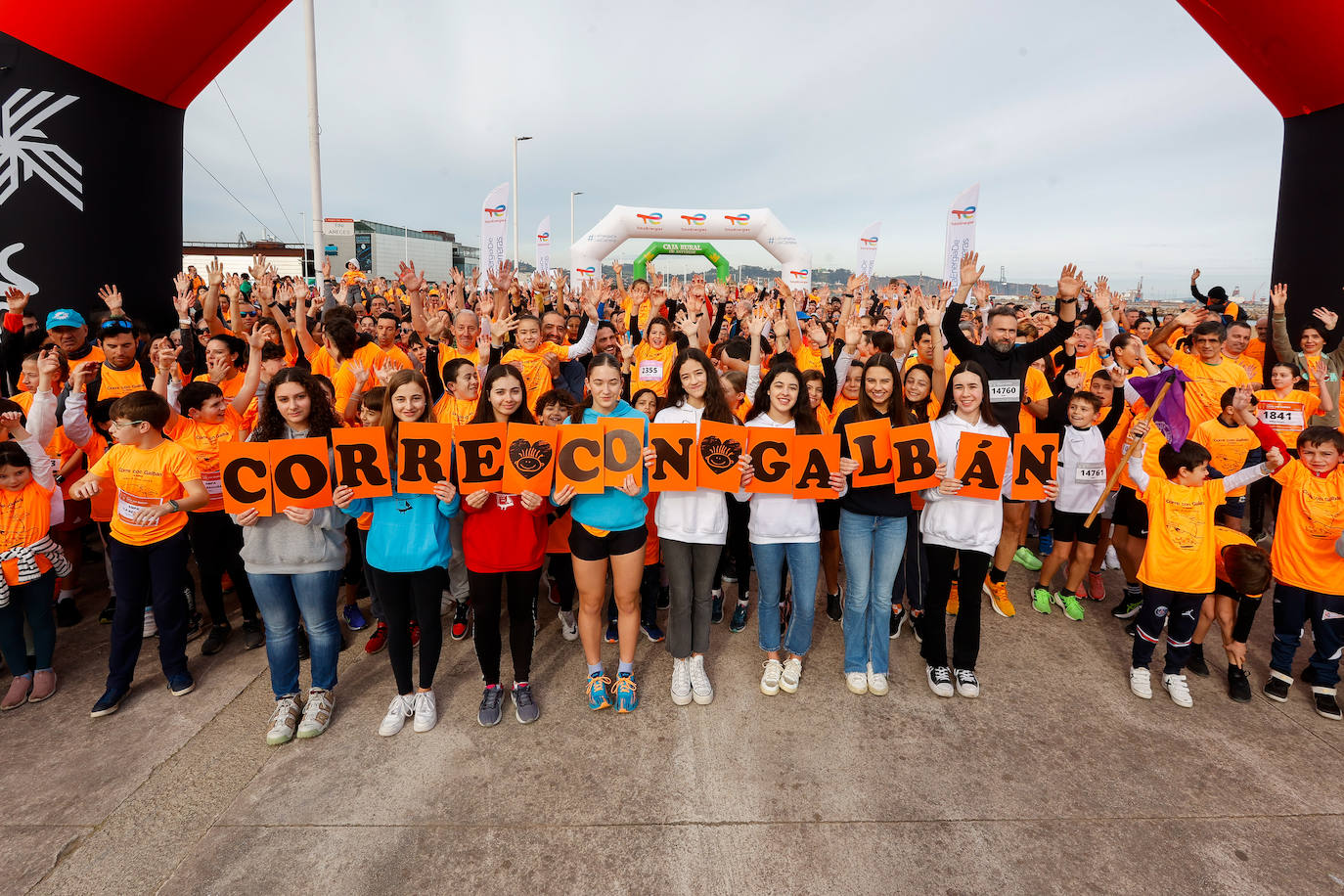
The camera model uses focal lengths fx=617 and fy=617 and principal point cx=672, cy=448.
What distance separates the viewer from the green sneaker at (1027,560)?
5965 millimetres

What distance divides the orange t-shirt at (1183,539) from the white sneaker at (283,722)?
533 cm

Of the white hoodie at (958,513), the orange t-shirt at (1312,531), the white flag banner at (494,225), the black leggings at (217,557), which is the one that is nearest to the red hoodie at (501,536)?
the black leggings at (217,557)

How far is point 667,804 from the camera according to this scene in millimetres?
3062

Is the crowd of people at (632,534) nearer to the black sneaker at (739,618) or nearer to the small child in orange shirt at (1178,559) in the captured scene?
the small child in orange shirt at (1178,559)

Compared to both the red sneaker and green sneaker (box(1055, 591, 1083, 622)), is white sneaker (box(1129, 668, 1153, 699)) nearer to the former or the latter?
green sneaker (box(1055, 591, 1083, 622))

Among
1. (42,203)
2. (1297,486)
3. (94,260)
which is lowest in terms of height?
(1297,486)

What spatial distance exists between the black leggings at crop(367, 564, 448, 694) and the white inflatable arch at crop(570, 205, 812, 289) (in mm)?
23744

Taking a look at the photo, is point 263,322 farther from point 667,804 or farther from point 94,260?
point 667,804

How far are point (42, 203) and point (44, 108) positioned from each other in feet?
2.71

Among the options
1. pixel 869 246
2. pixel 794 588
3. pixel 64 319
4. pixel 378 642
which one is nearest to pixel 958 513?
pixel 794 588

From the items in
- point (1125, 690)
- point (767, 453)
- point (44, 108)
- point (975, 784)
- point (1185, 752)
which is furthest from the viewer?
point (44, 108)

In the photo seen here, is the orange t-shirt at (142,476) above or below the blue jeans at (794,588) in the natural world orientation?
above

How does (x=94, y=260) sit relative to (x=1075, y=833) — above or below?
above

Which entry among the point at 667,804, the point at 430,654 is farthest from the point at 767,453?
the point at 430,654
